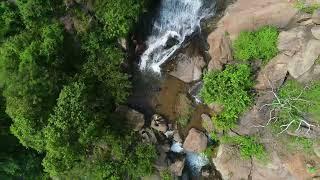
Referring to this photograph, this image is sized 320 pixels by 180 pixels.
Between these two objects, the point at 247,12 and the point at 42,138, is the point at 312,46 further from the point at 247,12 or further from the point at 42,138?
the point at 42,138

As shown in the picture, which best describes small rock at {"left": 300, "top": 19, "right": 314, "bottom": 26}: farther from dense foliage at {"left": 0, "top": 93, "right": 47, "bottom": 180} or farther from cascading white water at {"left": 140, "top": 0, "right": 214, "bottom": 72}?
dense foliage at {"left": 0, "top": 93, "right": 47, "bottom": 180}

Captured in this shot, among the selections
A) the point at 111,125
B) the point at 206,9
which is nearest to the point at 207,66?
the point at 206,9

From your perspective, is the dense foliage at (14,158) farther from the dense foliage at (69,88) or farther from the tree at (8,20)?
the tree at (8,20)

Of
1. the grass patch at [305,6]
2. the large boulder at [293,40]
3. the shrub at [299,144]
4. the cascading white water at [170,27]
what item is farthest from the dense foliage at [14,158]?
the grass patch at [305,6]

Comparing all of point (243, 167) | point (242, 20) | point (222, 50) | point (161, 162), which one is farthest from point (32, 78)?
point (243, 167)

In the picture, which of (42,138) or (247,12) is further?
(247,12)
